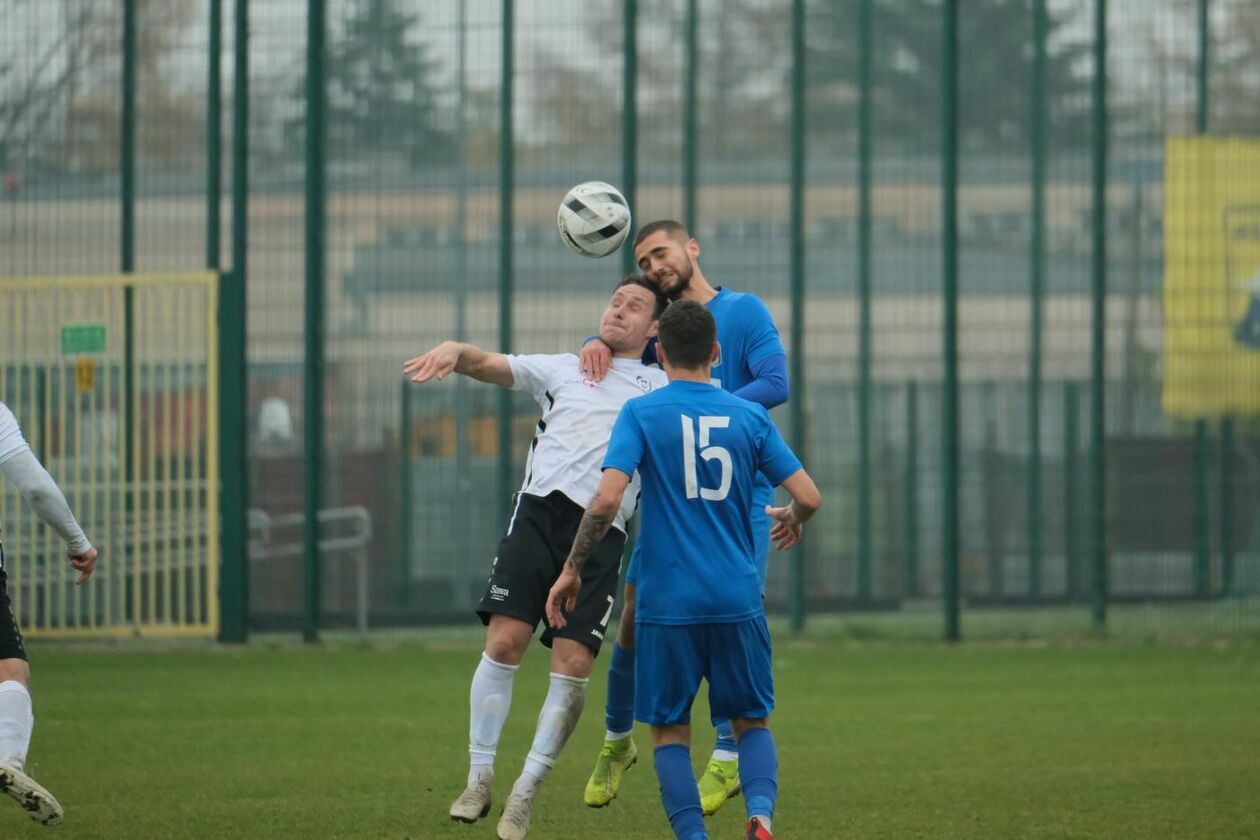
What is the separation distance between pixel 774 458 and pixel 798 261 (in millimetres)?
9309

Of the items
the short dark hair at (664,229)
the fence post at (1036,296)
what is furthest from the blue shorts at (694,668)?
the fence post at (1036,296)

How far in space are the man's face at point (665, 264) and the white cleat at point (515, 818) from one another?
2.05 m

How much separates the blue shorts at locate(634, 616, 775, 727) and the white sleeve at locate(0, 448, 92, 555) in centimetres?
221

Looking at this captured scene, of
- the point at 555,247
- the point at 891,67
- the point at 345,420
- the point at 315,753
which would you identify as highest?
the point at 891,67

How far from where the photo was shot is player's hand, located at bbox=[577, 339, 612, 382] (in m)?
7.23

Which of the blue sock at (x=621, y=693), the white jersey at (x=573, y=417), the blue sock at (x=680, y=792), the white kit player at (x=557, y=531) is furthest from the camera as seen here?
the blue sock at (x=621, y=693)

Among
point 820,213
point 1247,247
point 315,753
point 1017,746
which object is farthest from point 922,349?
point 315,753

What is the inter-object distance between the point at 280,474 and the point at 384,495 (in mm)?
852

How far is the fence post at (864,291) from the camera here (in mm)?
15297

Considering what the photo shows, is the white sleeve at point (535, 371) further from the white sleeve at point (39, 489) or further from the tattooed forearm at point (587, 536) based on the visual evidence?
the white sleeve at point (39, 489)

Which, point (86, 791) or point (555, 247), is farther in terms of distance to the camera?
point (555, 247)

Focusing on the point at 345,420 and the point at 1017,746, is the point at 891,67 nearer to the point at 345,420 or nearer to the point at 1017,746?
the point at 345,420

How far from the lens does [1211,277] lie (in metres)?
15.1

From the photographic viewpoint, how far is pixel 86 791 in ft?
26.0
